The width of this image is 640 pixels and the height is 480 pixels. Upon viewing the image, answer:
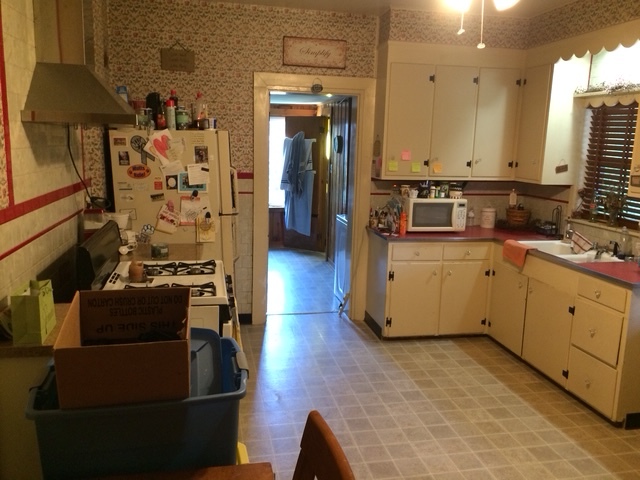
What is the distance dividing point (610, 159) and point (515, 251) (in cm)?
102

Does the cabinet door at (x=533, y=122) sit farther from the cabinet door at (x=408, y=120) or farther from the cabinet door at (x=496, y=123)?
the cabinet door at (x=408, y=120)

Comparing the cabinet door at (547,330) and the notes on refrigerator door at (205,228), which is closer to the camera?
the cabinet door at (547,330)

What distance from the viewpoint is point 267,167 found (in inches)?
176

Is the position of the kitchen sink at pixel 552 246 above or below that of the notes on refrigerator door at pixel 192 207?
below

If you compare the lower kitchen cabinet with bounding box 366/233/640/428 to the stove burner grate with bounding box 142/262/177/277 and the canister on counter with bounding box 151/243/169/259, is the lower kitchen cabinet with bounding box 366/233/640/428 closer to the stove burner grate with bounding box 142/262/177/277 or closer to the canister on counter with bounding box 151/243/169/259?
the canister on counter with bounding box 151/243/169/259

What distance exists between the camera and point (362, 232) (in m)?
4.73

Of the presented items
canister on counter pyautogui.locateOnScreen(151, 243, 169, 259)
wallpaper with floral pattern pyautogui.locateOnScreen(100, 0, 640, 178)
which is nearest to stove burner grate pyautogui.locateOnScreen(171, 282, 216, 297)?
canister on counter pyautogui.locateOnScreen(151, 243, 169, 259)

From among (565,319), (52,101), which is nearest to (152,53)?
(52,101)

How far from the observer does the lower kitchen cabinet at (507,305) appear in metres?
3.96

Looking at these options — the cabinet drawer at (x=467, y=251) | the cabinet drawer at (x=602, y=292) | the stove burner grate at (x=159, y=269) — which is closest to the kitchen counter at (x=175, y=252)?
the stove burner grate at (x=159, y=269)

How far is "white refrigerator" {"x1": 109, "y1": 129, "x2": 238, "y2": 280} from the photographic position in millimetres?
3652

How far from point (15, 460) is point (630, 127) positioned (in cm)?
417

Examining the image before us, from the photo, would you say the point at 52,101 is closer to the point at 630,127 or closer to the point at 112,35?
the point at 112,35

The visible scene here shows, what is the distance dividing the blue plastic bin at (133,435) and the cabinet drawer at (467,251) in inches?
126
